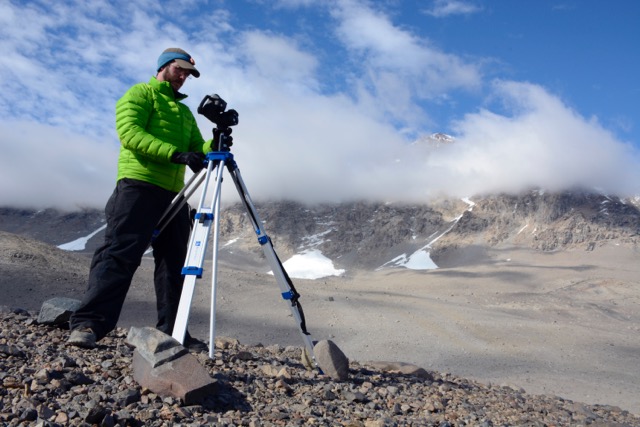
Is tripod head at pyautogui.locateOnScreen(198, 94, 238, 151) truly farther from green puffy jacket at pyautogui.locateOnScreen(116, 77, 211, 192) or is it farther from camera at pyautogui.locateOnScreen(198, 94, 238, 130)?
green puffy jacket at pyautogui.locateOnScreen(116, 77, 211, 192)

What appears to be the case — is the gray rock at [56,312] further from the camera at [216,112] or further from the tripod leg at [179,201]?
the camera at [216,112]

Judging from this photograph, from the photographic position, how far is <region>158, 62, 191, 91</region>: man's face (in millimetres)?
4800

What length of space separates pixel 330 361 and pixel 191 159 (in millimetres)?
2040

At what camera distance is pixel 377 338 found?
15.3 metres

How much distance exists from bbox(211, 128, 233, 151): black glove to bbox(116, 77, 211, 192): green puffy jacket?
0.23 m

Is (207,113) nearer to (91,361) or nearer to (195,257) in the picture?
(195,257)

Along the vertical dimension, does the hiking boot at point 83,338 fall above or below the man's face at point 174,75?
below

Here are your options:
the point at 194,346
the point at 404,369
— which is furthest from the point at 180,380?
the point at 404,369

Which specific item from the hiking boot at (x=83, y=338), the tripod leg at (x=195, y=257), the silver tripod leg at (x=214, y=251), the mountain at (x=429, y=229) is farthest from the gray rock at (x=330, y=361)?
the mountain at (x=429, y=229)

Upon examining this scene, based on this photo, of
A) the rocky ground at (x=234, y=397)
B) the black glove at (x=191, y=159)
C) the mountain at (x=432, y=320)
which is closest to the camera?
the rocky ground at (x=234, y=397)

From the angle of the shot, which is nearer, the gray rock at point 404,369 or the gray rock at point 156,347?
the gray rock at point 156,347

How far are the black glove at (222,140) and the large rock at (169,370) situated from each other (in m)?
1.50

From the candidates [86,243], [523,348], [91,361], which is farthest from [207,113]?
[86,243]

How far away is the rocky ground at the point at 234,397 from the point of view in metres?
3.23
